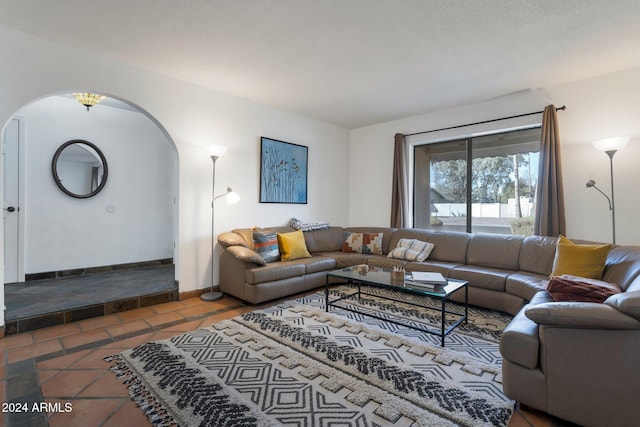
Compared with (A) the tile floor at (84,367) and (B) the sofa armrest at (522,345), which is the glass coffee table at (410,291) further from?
(A) the tile floor at (84,367)

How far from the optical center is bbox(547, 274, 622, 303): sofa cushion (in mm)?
2008

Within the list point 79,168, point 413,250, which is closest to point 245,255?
point 413,250

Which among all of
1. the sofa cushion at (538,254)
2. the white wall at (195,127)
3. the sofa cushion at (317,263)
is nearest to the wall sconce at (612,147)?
the sofa cushion at (538,254)

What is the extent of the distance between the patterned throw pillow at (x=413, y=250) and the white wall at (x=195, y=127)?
1.70 meters

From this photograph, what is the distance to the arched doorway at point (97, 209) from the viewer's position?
3631mm

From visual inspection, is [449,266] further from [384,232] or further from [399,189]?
[399,189]

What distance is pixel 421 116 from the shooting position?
488cm

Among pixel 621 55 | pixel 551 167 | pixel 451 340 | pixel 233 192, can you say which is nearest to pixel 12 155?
pixel 233 192

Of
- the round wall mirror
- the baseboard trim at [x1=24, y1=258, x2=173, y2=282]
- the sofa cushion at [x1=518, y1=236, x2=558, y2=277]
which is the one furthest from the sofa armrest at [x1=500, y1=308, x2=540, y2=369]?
the round wall mirror

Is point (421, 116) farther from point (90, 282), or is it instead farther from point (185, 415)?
point (90, 282)

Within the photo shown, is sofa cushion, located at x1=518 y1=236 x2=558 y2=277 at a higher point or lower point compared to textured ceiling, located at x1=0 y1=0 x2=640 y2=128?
lower

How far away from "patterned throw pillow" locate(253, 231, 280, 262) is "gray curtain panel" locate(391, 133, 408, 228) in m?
2.09

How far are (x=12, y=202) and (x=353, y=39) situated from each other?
14.4ft

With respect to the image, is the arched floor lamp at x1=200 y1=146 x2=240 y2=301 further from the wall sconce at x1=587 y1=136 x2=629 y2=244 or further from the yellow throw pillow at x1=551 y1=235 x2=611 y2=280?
the wall sconce at x1=587 y1=136 x2=629 y2=244
